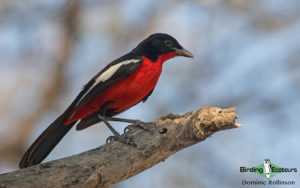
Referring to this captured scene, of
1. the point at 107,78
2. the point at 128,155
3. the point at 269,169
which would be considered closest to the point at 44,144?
the point at 107,78

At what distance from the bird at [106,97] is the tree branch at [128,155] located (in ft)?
1.42

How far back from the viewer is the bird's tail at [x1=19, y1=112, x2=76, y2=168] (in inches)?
180

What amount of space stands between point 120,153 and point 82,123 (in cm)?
134

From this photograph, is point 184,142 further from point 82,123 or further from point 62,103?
point 62,103

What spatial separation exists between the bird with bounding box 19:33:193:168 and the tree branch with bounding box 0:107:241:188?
0.43 metres

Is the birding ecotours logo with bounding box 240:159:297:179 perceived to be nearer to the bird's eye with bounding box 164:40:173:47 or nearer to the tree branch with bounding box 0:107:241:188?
the tree branch with bounding box 0:107:241:188

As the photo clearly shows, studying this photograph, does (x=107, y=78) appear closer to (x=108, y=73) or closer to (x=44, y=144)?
(x=108, y=73)

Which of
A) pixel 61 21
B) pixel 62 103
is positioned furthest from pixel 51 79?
pixel 61 21

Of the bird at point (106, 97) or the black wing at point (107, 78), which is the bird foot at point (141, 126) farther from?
the black wing at point (107, 78)

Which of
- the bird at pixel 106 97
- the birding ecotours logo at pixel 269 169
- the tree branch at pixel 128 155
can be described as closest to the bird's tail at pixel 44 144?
the bird at pixel 106 97

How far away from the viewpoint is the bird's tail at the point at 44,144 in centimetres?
458

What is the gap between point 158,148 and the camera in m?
4.11

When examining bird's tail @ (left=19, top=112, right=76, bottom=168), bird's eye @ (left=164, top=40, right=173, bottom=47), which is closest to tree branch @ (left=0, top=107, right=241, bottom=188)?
bird's tail @ (left=19, top=112, right=76, bottom=168)

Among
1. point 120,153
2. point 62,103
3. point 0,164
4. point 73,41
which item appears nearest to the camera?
point 120,153
